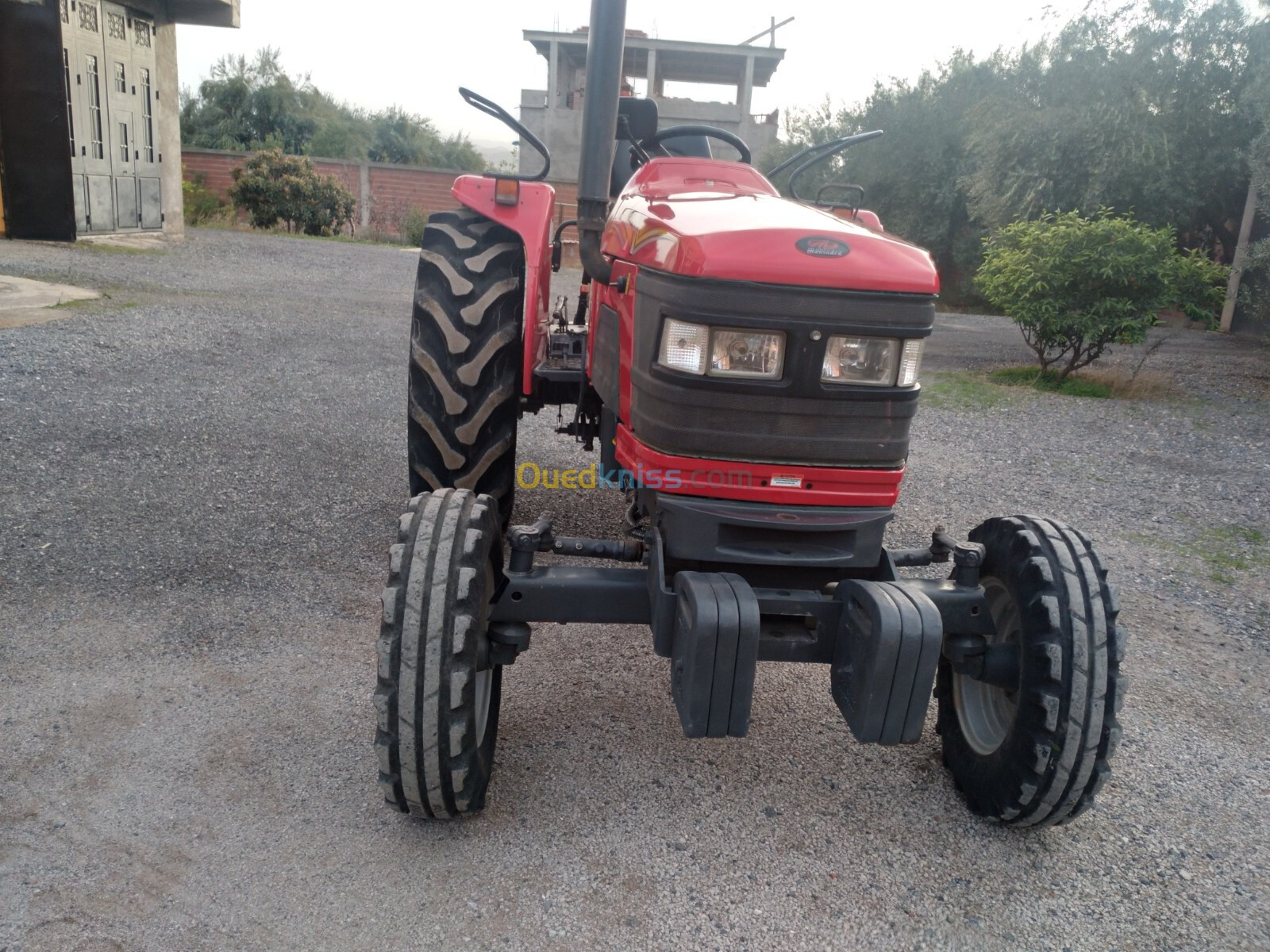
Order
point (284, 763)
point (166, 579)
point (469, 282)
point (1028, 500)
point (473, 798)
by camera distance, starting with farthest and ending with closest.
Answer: point (1028, 500) < point (166, 579) < point (469, 282) < point (284, 763) < point (473, 798)

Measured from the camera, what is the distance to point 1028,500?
6.42 meters

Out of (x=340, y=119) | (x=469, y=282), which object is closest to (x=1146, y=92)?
(x=469, y=282)

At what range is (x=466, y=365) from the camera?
12.6 feet

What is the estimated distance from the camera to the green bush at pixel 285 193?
2483 centimetres

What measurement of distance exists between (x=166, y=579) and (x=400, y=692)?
Result: 2.24m

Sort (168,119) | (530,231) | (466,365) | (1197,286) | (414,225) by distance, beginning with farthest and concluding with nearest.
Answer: (414,225)
(168,119)
(1197,286)
(530,231)
(466,365)

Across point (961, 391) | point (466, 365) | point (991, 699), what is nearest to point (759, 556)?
point (991, 699)

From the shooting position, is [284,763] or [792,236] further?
[284,763]

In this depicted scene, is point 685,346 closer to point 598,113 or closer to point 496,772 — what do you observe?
point 598,113

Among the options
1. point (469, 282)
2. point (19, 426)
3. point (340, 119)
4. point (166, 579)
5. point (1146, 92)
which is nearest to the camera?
point (469, 282)

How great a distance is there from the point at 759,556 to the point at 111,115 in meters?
17.0

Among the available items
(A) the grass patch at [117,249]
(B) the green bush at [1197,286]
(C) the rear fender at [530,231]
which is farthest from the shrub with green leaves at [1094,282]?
(A) the grass patch at [117,249]

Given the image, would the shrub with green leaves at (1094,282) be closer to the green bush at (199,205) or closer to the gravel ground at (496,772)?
the gravel ground at (496,772)

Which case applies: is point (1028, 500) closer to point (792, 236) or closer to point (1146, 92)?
point (792, 236)
